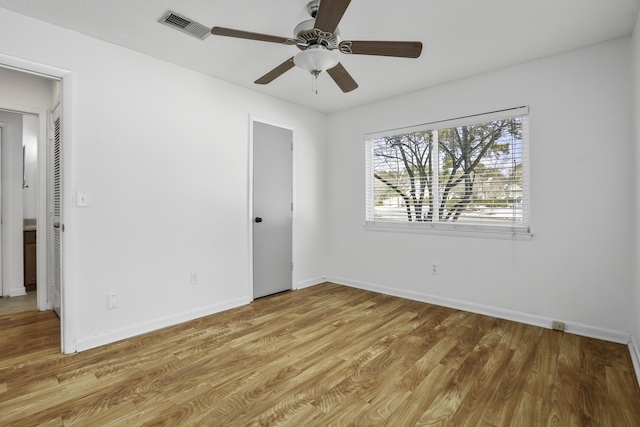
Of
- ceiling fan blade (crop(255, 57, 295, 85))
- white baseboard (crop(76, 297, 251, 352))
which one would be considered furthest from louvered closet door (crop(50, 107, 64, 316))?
ceiling fan blade (crop(255, 57, 295, 85))

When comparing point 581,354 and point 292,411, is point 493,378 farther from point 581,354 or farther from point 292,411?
point 292,411

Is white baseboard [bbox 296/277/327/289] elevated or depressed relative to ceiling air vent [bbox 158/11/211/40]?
depressed

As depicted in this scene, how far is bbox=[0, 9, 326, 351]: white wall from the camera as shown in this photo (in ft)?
8.21

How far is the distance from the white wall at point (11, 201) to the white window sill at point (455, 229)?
4.42m

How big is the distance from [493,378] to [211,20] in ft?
10.5

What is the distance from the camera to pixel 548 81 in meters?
2.94

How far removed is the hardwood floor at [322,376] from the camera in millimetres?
1751

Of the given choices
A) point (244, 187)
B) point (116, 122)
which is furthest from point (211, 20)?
point (244, 187)

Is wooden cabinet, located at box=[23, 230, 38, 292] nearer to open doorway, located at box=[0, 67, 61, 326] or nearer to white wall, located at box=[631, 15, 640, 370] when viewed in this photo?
open doorway, located at box=[0, 67, 61, 326]

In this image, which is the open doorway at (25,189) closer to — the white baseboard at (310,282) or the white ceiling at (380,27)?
the white ceiling at (380,27)

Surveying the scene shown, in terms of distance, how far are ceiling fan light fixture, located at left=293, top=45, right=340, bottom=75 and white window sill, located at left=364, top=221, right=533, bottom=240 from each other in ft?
7.42

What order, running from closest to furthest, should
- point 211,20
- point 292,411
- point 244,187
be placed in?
point 292,411, point 211,20, point 244,187

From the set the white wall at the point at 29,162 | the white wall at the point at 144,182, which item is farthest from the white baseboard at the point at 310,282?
the white wall at the point at 29,162

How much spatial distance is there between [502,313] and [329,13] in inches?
123
